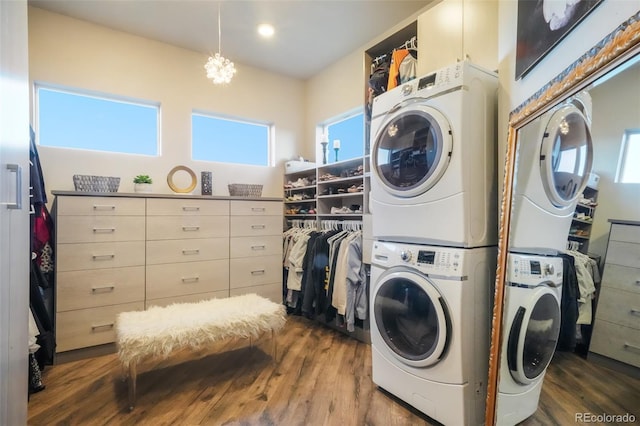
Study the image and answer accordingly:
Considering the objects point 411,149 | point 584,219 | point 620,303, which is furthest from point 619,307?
point 411,149

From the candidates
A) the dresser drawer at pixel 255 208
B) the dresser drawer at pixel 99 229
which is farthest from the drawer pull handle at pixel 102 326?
the dresser drawer at pixel 255 208

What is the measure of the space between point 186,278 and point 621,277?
279 cm

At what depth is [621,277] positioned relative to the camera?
780 millimetres

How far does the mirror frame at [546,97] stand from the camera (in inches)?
29.8

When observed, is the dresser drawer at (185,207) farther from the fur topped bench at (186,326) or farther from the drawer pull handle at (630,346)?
the drawer pull handle at (630,346)

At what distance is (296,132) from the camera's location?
4.03m

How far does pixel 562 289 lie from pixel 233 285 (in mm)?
2578

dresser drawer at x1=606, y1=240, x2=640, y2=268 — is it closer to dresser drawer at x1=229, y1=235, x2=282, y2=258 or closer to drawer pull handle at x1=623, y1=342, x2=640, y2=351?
drawer pull handle at x1=623, y1=342, x2=640, y2=351

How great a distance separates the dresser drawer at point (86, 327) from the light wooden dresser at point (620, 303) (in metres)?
2.66

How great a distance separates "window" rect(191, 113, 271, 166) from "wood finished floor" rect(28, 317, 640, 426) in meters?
2.12

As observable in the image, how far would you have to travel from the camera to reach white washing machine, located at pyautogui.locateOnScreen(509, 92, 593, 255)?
3.24 feet

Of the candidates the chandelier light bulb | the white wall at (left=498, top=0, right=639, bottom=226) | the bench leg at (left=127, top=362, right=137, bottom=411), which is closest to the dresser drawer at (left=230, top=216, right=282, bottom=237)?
the chandelier light bulb

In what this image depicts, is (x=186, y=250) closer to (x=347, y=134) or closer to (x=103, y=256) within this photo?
(x=103, y=256)

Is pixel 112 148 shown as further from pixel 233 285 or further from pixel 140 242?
pixel 233 285
